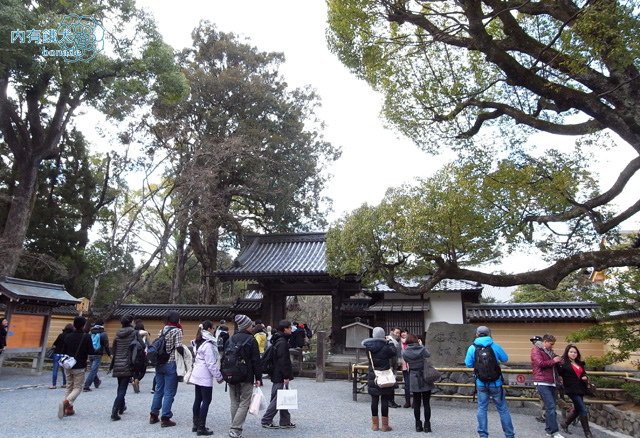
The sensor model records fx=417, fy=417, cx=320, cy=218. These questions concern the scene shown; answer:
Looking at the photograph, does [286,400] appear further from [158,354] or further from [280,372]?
[158,354]

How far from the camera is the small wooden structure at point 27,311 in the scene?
12.3 metres

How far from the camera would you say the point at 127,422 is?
22.2ft

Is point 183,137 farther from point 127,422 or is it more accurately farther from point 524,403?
point 524,403

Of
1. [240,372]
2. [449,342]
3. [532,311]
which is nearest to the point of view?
[240,372]

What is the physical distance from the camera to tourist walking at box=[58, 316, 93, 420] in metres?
7.01

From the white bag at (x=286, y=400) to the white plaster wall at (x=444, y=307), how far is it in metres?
9.76

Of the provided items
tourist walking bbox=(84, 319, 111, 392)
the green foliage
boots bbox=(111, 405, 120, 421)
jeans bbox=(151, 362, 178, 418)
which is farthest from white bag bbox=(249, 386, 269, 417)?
the green foliage

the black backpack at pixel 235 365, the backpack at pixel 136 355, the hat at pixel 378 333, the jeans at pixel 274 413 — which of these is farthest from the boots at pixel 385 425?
the backpack at pixel 136 355

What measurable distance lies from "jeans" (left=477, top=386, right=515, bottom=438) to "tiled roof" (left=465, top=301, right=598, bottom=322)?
9.27 m

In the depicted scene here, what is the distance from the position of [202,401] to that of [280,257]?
11191 mm

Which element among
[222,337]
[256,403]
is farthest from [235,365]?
[222,337]

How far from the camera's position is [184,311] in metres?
17.9

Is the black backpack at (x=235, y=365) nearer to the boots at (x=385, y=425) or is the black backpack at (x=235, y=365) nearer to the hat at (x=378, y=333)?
the hat at (x=378, y=333)

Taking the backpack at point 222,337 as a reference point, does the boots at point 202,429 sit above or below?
below
